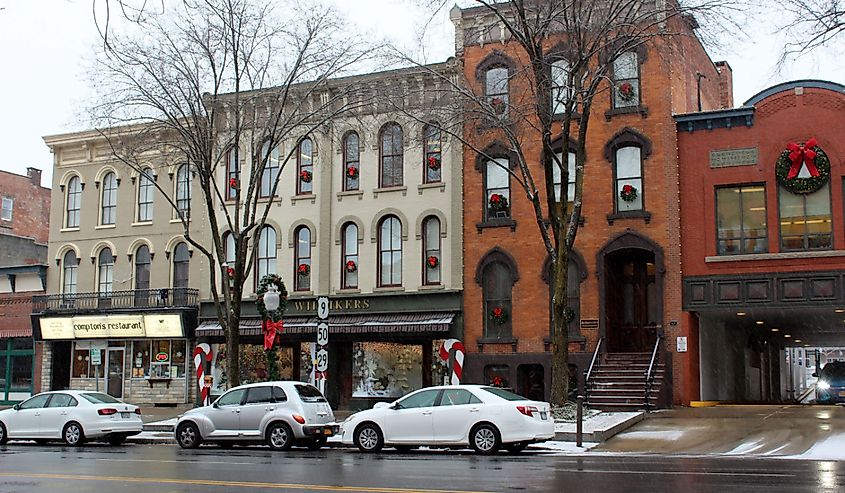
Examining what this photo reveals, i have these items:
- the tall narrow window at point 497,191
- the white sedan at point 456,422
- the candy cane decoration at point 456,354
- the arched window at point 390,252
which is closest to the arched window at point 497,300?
the candy cane decoration at point 456,354

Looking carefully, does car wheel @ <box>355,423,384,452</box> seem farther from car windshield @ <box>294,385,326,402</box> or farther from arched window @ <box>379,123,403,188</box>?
arched window @ <box>379,123,403,188</box>

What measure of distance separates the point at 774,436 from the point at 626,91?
12103 mm

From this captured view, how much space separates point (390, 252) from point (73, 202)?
557 inches

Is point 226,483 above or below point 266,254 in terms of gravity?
below

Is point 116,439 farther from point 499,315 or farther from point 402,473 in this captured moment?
point 499,315

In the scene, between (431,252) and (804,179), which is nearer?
(804,179)

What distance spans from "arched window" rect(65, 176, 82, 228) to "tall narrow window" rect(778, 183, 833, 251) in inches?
1022

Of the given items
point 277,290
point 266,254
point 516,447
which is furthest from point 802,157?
point 266,254

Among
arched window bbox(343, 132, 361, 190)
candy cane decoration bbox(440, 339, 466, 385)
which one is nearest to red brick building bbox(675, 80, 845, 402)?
candy cane decoration bbox(440, 339, 466, 385)

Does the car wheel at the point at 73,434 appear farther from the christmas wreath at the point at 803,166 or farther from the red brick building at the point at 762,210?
the christmas wreath at the point at 803,166

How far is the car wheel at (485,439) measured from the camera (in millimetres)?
19125

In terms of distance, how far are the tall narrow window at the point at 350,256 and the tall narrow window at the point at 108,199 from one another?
10.2 metres

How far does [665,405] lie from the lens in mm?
27625

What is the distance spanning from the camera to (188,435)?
22672 mm
